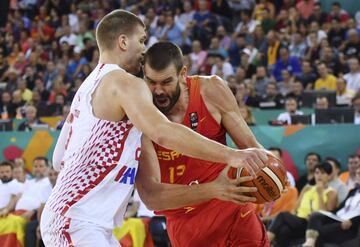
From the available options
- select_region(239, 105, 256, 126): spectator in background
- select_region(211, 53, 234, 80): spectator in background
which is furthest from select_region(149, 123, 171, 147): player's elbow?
select_region(211, 53, 234, 80): spectator in background

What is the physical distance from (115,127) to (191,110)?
1036mm

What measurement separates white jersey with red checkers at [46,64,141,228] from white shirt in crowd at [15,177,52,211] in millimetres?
6995

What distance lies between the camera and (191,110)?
18.5 feet

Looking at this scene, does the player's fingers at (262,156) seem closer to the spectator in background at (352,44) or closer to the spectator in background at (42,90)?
the spectator in background at (352,44)

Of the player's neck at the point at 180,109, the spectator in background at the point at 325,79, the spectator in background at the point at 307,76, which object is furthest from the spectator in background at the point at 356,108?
the player's neck at the point at 180,109

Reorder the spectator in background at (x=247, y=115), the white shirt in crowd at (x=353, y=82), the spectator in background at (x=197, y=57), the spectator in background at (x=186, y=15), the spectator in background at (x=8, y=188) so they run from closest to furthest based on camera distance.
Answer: the spectator in background at (x=8, y=188)
the spectator in background at (x=247, y=115)
the white shirt in crowd at (x=353, y=82)
the spectator in background at (x=197, y=57)
the spectator in background at (x=186, y=15)

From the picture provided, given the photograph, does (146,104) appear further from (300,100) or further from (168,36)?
(168,36)

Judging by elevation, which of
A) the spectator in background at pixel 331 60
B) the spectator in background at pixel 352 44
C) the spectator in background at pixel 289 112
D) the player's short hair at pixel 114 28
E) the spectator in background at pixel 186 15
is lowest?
the spectator in background at pixel 289 112

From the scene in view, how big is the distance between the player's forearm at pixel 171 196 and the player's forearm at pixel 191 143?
0.62m

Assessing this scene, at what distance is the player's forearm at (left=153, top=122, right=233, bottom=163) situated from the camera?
4.30 meters

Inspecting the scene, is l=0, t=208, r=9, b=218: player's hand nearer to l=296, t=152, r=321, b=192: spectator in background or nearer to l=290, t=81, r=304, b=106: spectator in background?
l=296, t=152, r=321, b=192: spectator in background

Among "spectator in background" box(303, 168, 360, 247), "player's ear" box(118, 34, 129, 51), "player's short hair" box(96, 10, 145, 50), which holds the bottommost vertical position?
"spectator in background" box(303, 168, 360, 247)

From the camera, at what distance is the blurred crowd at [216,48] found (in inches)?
618

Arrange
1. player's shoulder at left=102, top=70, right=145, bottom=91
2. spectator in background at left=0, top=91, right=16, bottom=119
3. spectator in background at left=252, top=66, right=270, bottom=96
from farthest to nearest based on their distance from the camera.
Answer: spectator in background at left=0, top=91, right=16, bottom=119, spectator in background at left=252, top=66, right=270, bottom=96, player's shoulder at left=102, top=70, right=145, bottom=91
